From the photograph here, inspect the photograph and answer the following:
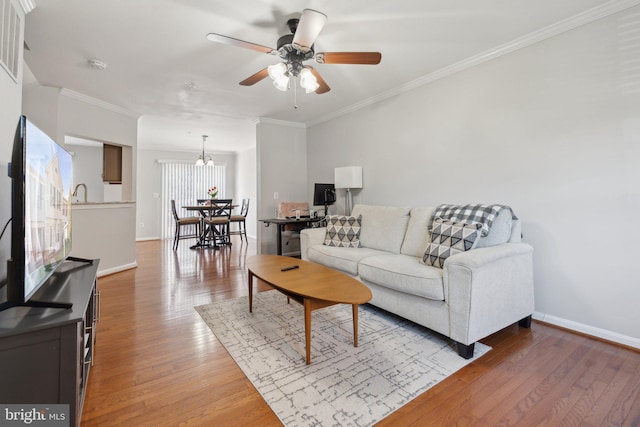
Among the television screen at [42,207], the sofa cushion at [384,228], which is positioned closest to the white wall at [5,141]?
the television screen at [42,207]

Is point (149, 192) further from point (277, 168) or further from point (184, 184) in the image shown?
point (277, 168)

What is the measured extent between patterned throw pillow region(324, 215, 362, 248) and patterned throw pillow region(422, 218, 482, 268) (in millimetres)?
997

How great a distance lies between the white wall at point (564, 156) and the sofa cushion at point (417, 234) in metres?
0.36

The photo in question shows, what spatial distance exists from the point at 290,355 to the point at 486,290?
1.41 m

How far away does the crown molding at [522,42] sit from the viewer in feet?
6.64

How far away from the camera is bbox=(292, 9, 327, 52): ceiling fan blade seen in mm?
1664

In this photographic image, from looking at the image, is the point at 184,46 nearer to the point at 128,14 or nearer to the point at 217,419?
the point at 128,14

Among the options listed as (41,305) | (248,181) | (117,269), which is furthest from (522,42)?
(248,181)

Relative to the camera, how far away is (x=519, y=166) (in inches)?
99.3

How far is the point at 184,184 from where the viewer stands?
25.3 feet

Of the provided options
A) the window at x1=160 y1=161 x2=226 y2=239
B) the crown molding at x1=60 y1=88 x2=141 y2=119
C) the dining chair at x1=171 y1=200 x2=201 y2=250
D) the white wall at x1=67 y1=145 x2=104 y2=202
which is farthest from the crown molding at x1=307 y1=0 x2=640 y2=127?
the white wall at x1=67 y1=145 x2=104 y2=202

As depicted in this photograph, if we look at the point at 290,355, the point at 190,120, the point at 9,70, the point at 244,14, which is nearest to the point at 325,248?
the point at 290,355

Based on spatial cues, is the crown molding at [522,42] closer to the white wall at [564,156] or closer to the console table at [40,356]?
the white wall at [564,156]

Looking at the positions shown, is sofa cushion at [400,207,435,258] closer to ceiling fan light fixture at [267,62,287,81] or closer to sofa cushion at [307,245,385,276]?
sofa cushion at [307,245,385,276]
